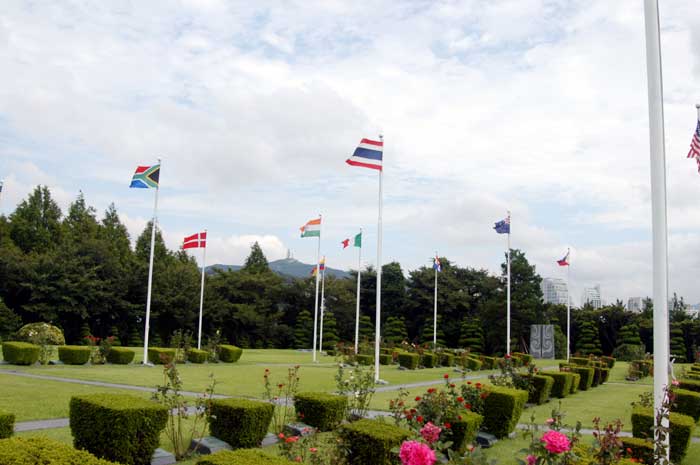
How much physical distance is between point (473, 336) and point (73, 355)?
3066 cm

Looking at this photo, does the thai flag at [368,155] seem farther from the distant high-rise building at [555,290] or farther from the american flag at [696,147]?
the distant high-rise building at [555,290]

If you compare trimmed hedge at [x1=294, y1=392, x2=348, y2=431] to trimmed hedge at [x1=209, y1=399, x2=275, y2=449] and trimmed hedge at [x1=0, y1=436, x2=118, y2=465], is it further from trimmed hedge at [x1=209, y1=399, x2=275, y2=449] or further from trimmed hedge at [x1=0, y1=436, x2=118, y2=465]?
trimmed hedge at [x1=0, y1=436, x2=118, y2=465]

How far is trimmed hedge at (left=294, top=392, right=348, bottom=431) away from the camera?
360 inches

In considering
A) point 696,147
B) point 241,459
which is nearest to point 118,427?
point 241,459

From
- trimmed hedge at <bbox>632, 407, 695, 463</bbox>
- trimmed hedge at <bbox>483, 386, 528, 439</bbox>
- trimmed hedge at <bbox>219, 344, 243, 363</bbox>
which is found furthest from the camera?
trimmed hedge at <bbox>219, 344, 243, 363</bbox>

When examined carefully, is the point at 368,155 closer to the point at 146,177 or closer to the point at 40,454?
the point at 146,177

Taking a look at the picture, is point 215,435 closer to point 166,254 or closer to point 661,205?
point 661,205

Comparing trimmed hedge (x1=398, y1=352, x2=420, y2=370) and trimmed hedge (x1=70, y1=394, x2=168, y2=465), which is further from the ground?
trimmed hedge (x1=70, y1=394, x2=168, y2=465)

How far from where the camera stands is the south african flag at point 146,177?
20.6 meters

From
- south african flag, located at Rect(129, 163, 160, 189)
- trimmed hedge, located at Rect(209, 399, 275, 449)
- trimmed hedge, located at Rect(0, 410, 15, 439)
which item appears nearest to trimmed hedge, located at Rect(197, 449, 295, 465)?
trimmed hedge, located at Rect(0, 410, 15, 439)

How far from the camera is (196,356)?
2392 cm

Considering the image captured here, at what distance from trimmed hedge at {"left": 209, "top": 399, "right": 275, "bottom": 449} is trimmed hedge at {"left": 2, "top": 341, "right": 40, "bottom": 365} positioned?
43.6 ft

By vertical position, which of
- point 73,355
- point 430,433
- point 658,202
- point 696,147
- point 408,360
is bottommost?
point 408,360

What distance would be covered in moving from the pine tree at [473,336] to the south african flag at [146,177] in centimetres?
2909
